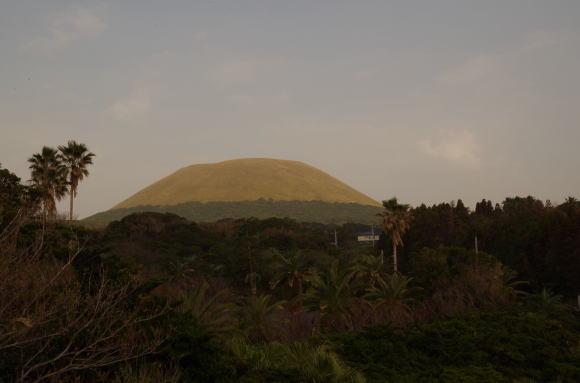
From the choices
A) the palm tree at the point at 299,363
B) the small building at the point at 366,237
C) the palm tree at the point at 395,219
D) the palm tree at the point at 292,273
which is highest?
the palm tree at the point at 395,219

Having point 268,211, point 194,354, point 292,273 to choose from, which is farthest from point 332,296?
point 268,211

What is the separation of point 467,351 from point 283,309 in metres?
16.1

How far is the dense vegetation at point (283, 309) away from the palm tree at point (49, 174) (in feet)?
13.7

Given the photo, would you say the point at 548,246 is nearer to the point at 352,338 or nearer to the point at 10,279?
the point at 352,338

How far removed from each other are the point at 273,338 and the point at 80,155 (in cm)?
2639

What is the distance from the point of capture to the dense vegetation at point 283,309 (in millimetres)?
11602

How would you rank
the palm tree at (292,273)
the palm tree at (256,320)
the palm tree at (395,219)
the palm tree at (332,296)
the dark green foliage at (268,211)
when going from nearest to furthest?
the palm tree at (256,320) < the palm tree at (332,296) < the palm tree at (292,273) < the palm tree at (395,219) < the dark green foliage at (268,211)

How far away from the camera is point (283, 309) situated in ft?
121

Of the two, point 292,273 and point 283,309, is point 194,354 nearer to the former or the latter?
point 283,309

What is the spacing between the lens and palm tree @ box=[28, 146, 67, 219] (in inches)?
1592

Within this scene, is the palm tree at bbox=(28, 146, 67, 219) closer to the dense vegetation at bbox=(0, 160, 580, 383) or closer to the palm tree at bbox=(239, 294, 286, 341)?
the dense vegetation at bbox=(0, 160, 580, 383)

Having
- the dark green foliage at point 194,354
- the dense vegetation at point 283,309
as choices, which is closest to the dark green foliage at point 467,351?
the dense vegetation at point 283,309

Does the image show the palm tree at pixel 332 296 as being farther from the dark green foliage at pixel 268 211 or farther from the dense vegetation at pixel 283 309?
the dark green foliage at pixel 268 211

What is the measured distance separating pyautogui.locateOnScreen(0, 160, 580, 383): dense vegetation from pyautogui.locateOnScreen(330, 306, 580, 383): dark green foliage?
0.28 ft
